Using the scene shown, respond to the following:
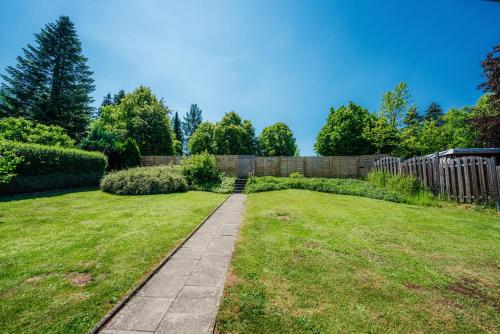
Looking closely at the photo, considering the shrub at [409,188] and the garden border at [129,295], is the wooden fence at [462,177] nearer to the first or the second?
the shrub at [409,188]

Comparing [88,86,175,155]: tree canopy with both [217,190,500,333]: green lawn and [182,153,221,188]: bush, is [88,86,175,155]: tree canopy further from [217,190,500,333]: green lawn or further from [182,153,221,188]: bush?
[217,190,500,333]: green lawn

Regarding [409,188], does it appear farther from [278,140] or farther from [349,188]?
[278,140]

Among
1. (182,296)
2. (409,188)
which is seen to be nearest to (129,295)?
(182,296)

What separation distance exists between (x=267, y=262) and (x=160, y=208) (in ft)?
20.3

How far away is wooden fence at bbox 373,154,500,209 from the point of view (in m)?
8.17

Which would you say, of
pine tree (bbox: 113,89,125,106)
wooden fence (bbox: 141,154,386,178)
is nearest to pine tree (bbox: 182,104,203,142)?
pine tree (bbox: 113,89,125,106)

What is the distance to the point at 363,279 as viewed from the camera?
3.20m

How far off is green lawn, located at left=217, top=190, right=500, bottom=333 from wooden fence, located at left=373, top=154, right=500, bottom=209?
310cm

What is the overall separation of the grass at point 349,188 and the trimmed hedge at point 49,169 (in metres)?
11.5

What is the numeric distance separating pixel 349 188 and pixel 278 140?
28.2m

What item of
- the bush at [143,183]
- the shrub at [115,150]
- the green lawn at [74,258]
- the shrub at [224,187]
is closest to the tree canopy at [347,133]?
the shrub at [224,187]

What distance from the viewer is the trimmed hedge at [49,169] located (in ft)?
36.6

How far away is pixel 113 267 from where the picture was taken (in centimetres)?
365

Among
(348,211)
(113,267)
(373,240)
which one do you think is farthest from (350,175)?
(113,267)
